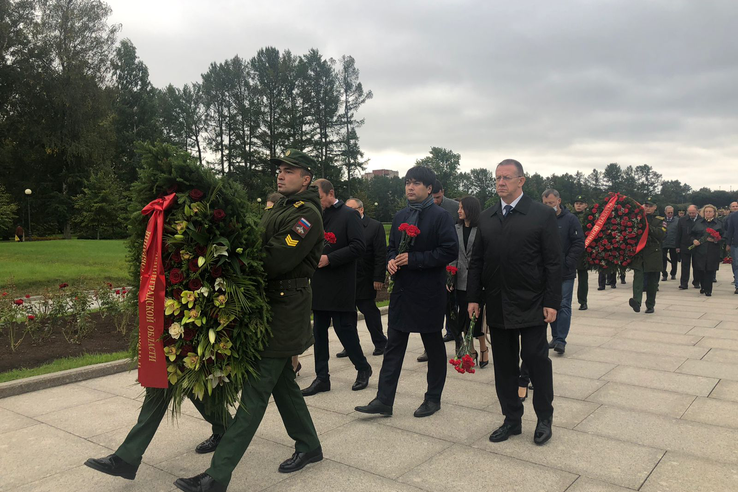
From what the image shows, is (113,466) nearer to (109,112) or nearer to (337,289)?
(337,289)

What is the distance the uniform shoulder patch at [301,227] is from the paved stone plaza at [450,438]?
1595 millimetres

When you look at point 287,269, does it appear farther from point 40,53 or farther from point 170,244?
point 40,53

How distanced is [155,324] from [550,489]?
257 centimetres

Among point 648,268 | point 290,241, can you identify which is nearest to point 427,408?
point 290,241

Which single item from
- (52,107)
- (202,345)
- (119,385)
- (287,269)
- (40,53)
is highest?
(40,53)

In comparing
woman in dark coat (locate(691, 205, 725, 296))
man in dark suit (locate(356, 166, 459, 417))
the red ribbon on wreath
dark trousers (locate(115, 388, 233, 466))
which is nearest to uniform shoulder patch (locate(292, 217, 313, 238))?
the red ribbon on wreath

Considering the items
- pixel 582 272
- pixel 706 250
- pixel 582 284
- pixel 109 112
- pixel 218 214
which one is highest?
pixel 109 112

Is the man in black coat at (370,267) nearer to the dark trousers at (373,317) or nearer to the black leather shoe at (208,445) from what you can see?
the dark trousers at (373,317)

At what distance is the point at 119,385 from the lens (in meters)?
6.19

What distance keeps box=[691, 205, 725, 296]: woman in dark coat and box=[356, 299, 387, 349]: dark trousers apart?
10324mm

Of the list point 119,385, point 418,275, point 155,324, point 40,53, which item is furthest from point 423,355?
point 40,53

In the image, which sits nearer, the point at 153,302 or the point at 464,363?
the point at 153,302

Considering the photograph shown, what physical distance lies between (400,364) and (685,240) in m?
13.3

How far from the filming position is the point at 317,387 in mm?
5844
